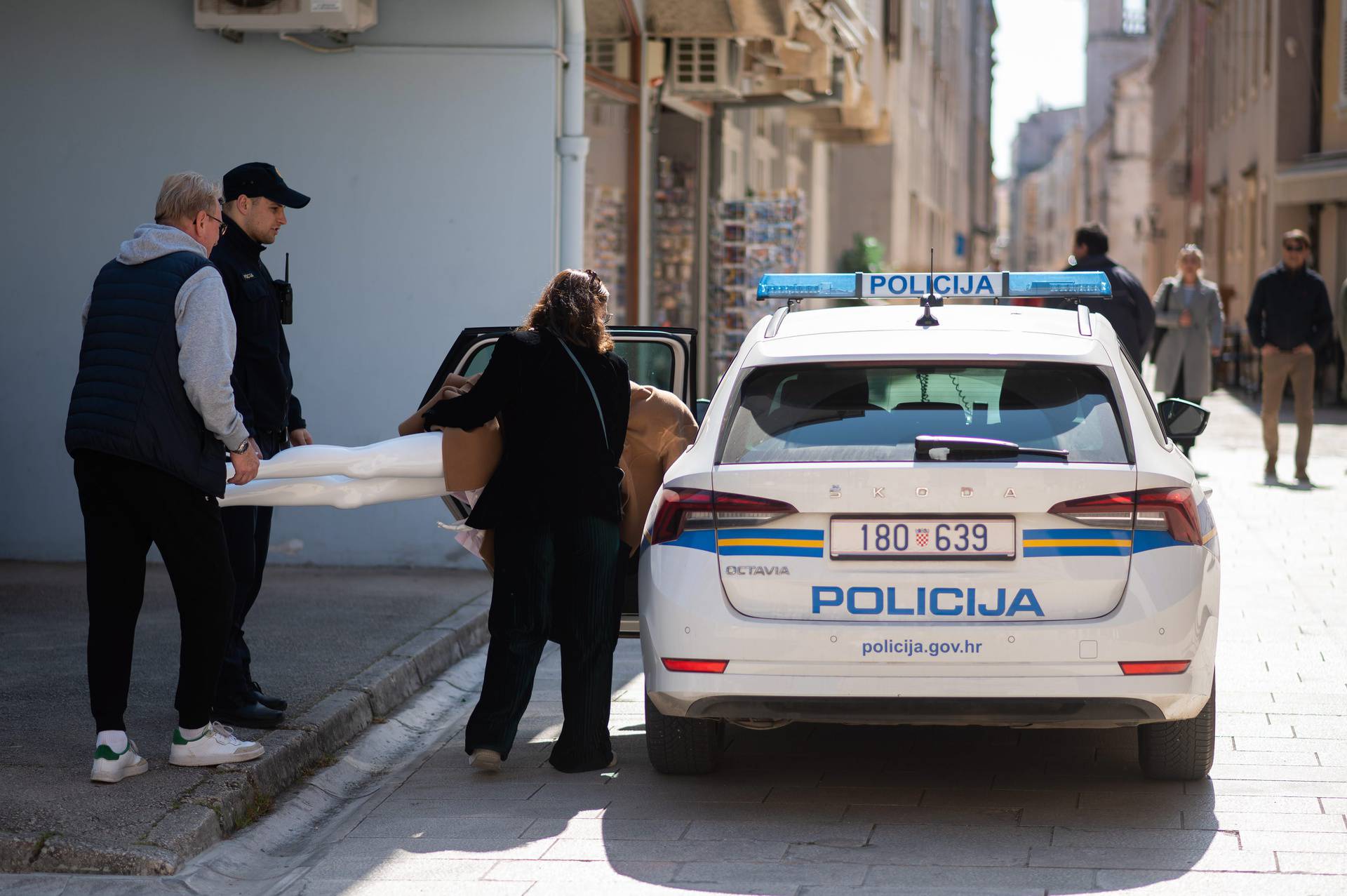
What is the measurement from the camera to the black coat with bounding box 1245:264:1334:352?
1488 centimetres

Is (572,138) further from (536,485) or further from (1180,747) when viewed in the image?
(1180,747)

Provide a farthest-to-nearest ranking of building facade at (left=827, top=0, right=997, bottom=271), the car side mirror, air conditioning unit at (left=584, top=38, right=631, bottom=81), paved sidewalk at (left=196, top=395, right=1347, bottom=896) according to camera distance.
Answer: building facade at (left=827, top=0, right=997, bottom=271), air conditioning unit at (left=584, top=38, right=631, bottom=81), the car side mirror, paved sidewalk at (left=196, top=395, right=1347, bottom=896)

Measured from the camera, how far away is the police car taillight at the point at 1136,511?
524 cm

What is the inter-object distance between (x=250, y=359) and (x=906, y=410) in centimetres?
234

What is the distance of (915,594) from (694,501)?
71cm

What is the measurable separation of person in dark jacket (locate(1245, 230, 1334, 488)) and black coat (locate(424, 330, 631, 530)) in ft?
33.2

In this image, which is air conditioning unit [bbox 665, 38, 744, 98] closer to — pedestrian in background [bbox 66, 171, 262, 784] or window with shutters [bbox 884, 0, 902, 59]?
pedestrian in background [bbox 66, 171, 262, 784]

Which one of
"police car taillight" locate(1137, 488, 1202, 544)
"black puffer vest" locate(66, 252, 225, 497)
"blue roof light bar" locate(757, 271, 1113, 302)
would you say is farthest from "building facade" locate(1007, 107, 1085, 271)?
"black puffer vest" locate(66, 252, 225, 497)

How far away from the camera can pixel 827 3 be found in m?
16.5

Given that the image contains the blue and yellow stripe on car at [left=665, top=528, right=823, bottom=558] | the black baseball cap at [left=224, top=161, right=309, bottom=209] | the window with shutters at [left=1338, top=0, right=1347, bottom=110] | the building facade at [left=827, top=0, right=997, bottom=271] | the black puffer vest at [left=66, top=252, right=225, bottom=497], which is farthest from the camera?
the building facade at [left=827, top=0, right=997, bottom=271]

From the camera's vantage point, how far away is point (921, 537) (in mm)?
5281

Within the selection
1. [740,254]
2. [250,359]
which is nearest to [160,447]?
[250,359]

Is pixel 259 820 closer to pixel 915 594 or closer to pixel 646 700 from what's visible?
pixel 646 700

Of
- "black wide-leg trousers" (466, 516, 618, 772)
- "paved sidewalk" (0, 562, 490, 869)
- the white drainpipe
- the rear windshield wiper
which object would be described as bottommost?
"paved sidewalk" (0, 562, 490, 869)
